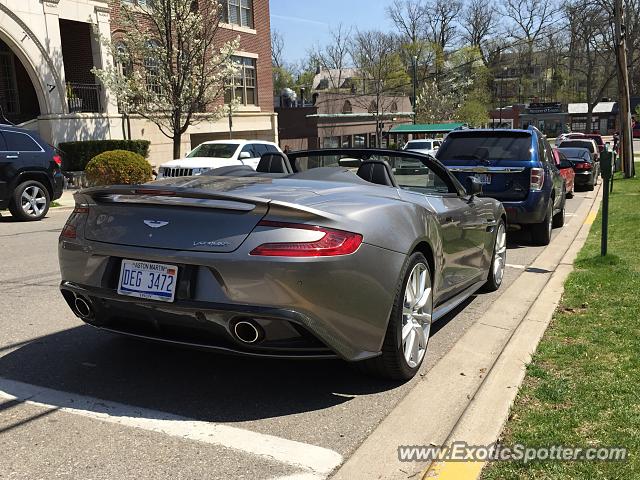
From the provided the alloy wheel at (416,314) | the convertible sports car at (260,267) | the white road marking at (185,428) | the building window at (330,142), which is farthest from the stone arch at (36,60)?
the building window at (330,142)

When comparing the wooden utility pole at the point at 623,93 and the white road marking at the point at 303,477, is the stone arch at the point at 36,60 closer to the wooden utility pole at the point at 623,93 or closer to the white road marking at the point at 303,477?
the wooden utility pole at the point at 623,93

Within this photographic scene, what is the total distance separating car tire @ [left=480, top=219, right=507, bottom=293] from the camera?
21.0 ft

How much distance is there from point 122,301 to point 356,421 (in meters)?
1.45

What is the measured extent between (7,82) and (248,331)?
23.7 m

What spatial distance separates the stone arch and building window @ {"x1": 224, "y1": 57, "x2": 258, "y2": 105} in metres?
10.7

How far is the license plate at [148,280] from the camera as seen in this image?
3352 millimetres

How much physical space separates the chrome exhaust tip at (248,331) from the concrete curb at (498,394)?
41.9 inches

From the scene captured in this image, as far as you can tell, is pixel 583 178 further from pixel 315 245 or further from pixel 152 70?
pixel 315 245

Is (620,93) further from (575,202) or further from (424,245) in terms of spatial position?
(424,245)

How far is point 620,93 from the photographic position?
2295cm

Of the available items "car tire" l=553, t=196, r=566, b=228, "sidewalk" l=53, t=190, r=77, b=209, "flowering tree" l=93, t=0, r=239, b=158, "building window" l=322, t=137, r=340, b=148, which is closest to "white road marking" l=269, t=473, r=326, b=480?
"car tire" l=553, t=196, r=566, b=228

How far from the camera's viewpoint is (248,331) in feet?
10.7

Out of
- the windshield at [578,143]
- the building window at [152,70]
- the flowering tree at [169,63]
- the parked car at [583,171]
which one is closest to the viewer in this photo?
the parked car at [583,171]

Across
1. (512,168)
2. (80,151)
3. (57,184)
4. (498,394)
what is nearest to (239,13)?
(80,151)
